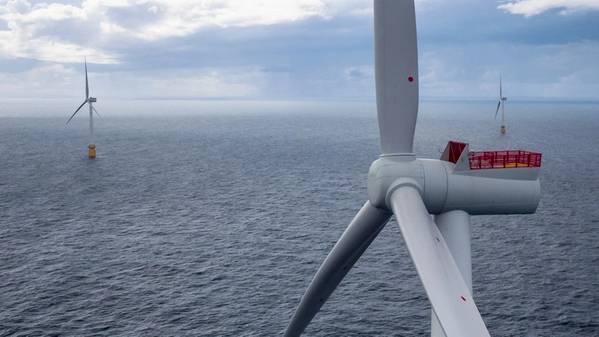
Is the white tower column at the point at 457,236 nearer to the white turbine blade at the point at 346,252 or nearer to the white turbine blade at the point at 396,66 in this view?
the white turbine blade at the point at 346,252

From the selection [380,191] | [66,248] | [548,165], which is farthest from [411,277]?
[548,165]

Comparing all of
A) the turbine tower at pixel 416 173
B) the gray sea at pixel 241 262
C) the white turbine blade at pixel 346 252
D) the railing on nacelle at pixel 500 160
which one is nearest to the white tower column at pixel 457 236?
the turbine tower at pixel 416 173

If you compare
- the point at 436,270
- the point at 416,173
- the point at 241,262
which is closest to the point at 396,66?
the point at 416,173

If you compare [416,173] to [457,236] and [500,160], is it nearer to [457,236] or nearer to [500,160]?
[457,236]

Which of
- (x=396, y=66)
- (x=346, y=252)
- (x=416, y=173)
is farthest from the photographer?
(x=346, y=252)

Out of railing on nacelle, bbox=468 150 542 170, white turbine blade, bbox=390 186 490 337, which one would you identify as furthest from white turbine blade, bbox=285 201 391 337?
railing on nacelle, bbox=468 150 542 170

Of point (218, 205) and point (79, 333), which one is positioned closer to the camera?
A: point (79, 333)

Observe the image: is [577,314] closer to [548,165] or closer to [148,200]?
[148,200]
